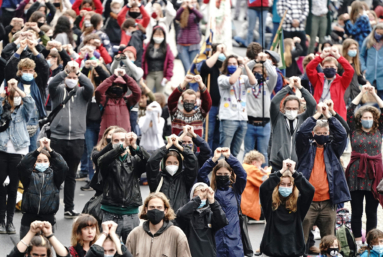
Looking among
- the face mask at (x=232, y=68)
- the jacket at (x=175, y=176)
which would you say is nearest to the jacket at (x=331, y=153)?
the jacket at (x=175, y=176)

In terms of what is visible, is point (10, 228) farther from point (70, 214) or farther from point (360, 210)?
point (360, 210)

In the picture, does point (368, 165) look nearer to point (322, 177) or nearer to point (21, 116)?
point (322, 177)

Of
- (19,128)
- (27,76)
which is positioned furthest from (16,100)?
(27,76)

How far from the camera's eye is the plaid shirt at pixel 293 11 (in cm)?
1648

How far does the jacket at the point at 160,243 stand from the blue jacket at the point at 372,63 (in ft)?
26.5

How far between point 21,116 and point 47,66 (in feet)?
5.17

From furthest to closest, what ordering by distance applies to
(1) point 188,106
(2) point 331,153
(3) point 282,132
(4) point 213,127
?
(4) point 213,127 < (1) point 188,106 < (3) point 282,132 < (2) point 331,153

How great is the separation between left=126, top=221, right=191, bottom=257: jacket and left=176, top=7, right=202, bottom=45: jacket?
8.30 m

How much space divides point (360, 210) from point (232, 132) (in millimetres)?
2595

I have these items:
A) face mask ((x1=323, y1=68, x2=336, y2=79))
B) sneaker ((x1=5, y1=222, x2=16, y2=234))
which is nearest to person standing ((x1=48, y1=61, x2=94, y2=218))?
sneaker ((x1=5, y1=222, x2=16, y2=234))

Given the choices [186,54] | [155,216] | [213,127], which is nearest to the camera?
[155,216]

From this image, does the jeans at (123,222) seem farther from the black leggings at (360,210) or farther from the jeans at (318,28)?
the jeans at (318,28)

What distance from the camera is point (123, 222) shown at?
949cm

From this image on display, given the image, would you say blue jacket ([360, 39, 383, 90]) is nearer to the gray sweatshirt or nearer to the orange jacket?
the orange jacket
